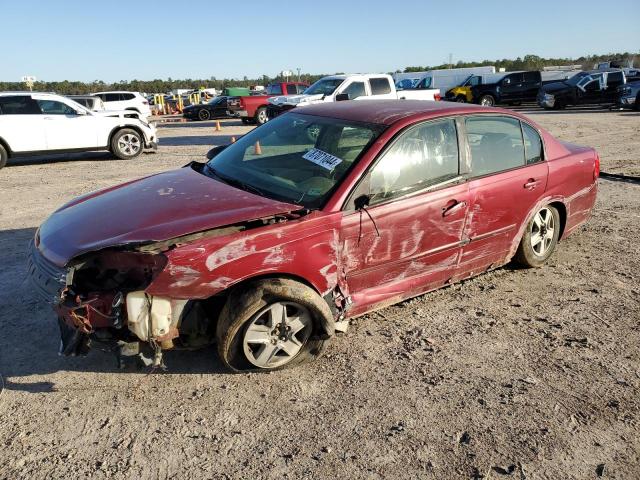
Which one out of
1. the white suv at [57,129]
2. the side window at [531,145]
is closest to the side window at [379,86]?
the white suv at [57,129]

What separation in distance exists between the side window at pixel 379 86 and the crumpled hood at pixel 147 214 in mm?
12294

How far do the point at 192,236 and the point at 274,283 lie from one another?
0.55m

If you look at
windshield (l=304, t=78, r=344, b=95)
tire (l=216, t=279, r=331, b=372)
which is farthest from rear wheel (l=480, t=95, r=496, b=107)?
tire (l=216, t=279, r=331, b=372)

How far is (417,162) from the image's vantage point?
12.2 feet

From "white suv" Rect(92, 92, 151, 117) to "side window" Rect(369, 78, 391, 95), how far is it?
13087 millimetres

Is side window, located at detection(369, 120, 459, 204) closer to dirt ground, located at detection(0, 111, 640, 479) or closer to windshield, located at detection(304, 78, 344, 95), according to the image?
dirt ground, located at detection(0, 111, 640, 479)

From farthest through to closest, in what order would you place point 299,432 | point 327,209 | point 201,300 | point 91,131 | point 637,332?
point 91,131
point 637,332
point 327,209
point 201,300
point 299,432

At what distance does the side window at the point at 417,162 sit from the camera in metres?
3.50

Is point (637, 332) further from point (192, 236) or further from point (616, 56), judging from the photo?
point (616, 56)

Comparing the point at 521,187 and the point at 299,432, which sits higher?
the point at 521,187

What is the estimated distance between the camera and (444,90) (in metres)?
29.1

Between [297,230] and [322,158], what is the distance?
0.84 metres

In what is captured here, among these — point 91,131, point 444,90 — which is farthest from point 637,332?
point 444,90

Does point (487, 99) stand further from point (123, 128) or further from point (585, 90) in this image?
point (123, 128)
